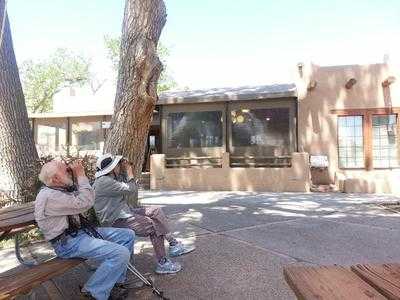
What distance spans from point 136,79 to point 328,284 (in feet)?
14.6

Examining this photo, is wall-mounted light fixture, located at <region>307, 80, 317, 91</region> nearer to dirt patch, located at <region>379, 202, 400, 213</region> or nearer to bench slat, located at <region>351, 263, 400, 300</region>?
dirt patch, located at <region>379, 202, 400, 213</region>

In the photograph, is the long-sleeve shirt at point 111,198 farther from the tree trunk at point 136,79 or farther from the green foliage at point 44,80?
the green foliage at point 44,80

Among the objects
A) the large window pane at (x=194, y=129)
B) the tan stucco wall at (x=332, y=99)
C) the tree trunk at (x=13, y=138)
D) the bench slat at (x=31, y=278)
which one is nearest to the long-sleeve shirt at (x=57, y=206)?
the bench slat at (x=31, y=278)

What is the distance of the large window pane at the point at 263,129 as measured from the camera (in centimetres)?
1530

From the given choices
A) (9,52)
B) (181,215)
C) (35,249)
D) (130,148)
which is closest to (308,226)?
(181,215)

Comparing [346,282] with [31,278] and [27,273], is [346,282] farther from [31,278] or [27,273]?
[27,273]

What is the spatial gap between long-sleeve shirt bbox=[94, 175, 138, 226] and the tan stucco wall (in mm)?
11209

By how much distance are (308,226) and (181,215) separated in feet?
7.68

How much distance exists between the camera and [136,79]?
236 inches

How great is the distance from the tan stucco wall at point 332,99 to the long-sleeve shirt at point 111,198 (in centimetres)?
1121

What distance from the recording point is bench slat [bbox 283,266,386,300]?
1942mm

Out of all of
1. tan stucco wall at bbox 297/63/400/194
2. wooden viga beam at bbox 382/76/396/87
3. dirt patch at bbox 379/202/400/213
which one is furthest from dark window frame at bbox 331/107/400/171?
dirt patch at bbox 379/202/400/213

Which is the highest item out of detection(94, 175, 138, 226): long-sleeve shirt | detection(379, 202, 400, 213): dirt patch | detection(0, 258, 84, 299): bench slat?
detection(94, 175, 138, 226): long-sleeve shirt

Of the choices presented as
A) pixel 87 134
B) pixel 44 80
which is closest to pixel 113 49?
pixel 44 80
